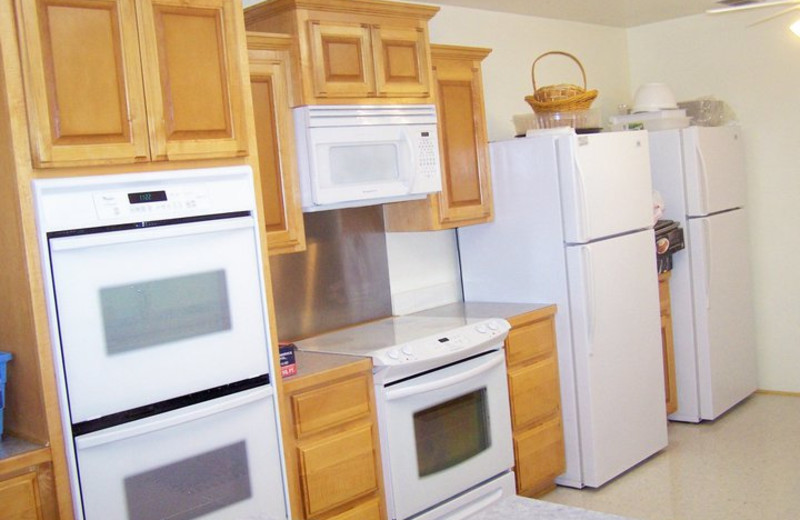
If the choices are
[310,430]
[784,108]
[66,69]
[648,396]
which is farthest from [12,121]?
[784,108]

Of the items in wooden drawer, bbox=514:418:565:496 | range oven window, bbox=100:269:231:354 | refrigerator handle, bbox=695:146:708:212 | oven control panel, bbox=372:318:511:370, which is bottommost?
wooden drawer, bbox=514:418:565:496

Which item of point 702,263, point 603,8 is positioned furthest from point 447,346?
point 603,8

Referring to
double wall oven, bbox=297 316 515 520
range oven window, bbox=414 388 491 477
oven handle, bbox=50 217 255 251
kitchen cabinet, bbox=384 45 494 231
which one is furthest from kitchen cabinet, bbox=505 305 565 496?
oven handle, bbox=50 217 255 251

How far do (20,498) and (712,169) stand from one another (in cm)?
407

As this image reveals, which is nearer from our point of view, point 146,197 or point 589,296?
point 146,197

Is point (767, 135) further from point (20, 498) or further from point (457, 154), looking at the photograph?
point (20, 498)

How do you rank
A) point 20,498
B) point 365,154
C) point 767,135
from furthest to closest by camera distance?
point 767,135, point 365,154, point 20,498

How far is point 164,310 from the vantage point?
8.38 feet

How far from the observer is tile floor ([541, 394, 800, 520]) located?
151 inches

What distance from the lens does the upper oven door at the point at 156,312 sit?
A: 7.80 feet

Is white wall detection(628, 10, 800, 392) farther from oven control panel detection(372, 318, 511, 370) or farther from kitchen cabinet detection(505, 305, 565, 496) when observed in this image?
oven control panel detection(372, 318, 511, 370)

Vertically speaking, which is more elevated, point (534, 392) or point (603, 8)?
point (603, 8)

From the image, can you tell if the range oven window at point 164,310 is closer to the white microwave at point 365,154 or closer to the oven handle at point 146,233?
the oven handle at point 146,233

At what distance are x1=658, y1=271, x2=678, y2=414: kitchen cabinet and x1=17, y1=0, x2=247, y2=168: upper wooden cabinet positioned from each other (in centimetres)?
298
